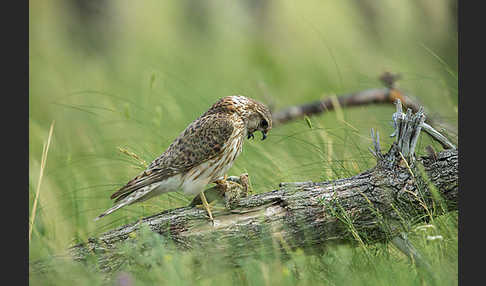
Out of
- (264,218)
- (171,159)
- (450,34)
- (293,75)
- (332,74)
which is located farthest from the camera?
(293,75)

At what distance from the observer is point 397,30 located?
9.70 metres

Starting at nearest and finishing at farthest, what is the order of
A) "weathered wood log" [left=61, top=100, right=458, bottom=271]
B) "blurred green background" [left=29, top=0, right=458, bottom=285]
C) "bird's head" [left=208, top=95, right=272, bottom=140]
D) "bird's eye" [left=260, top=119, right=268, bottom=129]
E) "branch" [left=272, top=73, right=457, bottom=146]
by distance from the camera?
"weathered wood log" [left=61, top=100, right=458, bottom=271] → "bird's head" [left=208, top=95, right=272, bottom=140] → "bird's eye" [left=260, top=119, right=268, bottom=129] → "blurred green background" [left=29, top=0, right=458, bottom=285] → "branch" [left=272, top=73, right=457, bottom=146]

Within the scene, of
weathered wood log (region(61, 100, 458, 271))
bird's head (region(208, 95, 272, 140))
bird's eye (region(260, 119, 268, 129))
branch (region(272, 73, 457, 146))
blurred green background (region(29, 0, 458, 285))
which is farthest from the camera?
branch (region(272, 73, 457, 146))

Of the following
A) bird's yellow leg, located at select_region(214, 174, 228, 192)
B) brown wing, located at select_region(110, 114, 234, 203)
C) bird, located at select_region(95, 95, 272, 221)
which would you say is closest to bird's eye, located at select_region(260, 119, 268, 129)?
bird, located at select_region(95, 95, 272, 221)

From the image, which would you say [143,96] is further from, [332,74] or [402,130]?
[402,130]

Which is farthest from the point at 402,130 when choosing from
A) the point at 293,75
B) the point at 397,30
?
the point at 293,75

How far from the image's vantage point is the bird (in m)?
5.02

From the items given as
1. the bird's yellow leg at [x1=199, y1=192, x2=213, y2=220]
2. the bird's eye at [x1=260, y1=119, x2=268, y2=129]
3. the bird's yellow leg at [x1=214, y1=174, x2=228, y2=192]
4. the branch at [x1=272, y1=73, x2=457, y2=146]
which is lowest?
the bird's yellow leg at [x1=199, y1=192, x2=213, y2=220]

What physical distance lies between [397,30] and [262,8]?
5205 mm

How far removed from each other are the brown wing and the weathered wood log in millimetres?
432

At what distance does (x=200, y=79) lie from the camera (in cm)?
1065

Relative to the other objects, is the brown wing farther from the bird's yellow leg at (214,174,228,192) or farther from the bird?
the bird's yellow leg at (214,174,228,192)

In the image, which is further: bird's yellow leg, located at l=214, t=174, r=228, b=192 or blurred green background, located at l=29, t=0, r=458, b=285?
blurred green background, located at l=29, t=0, r=458, b=285

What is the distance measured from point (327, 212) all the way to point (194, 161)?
1.24 meters
